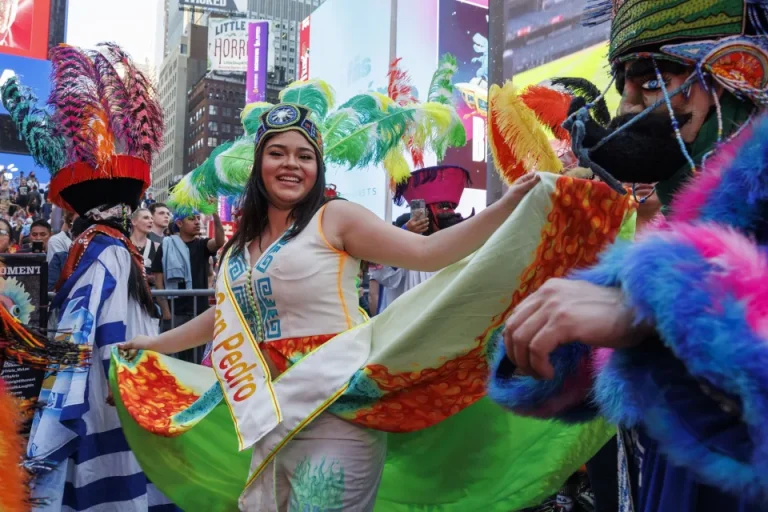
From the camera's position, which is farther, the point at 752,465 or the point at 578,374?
the point at 578,374

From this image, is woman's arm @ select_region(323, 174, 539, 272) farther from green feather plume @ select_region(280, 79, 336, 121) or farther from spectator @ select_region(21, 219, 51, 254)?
spectator @ select_region(21, 219, 51, 254)

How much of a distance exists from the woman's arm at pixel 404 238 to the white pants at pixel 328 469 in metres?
0.56

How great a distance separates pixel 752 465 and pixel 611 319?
0.71 feet

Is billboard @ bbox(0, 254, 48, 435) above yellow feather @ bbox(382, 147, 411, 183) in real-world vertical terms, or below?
below

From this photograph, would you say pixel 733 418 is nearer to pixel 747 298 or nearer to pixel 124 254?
pixel 747 298

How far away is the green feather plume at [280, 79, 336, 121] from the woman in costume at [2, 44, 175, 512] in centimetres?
97

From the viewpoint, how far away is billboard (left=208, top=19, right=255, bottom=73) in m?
43.1

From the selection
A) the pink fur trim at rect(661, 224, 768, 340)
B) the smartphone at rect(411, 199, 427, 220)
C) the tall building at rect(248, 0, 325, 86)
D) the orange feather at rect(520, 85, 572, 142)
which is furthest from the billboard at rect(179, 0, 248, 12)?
the pink fur trim at rect(661, 224, 768, 340)

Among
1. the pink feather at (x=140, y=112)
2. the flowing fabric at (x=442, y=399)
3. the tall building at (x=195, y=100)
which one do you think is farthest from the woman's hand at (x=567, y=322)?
the tall building at (x=195, y=100)

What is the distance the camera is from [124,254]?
3.62 metres

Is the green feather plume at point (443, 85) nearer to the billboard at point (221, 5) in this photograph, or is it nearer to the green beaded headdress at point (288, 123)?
the green beaded headdress at point (288, 123)

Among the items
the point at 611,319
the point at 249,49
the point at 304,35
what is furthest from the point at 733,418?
the point at 249,49

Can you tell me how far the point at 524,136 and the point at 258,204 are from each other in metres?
1.09

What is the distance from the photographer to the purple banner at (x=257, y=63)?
130 feet
